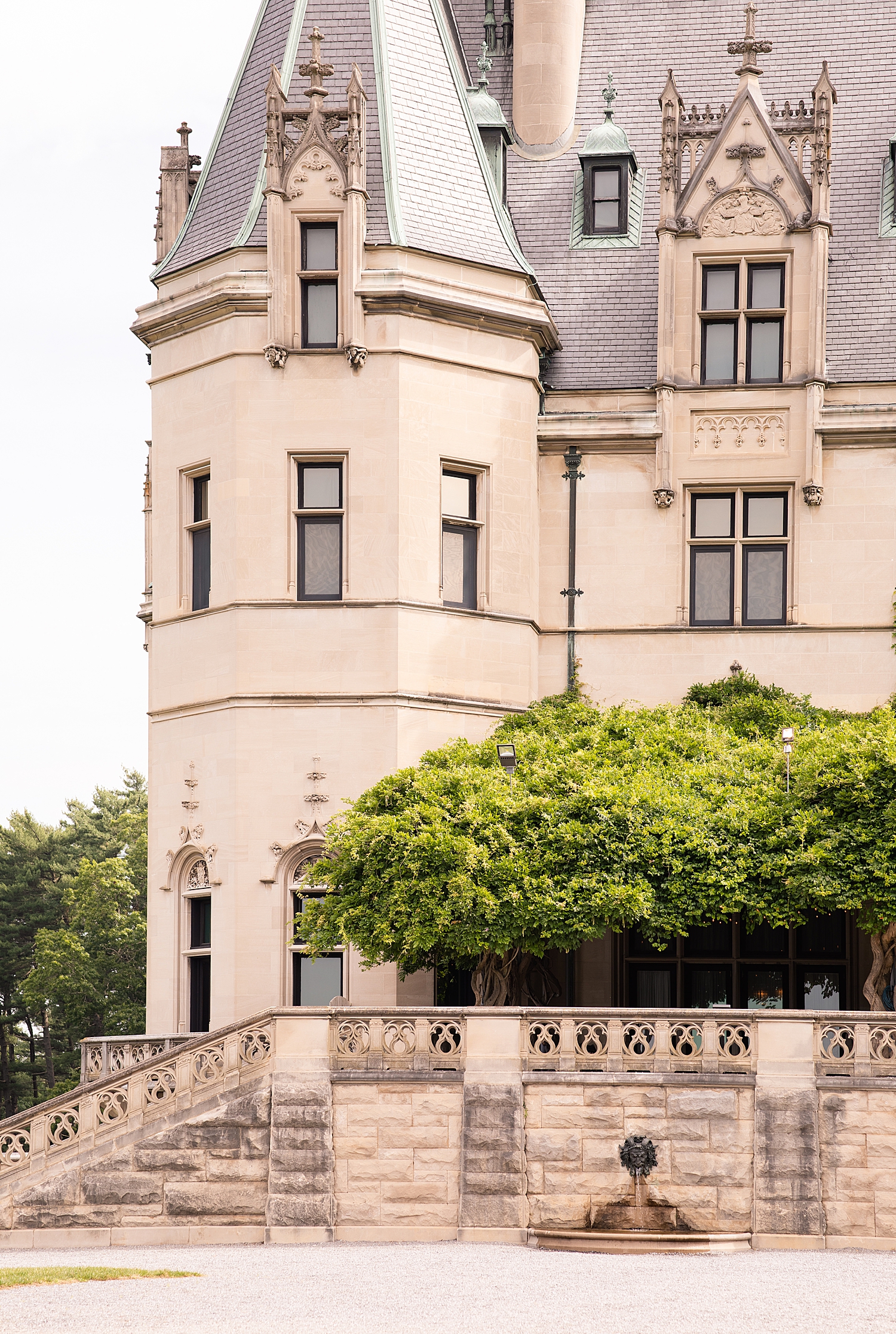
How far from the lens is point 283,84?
29188mm

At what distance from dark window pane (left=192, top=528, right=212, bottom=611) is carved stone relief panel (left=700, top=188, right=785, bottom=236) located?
30.2 feet

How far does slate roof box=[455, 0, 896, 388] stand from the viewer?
100 ft

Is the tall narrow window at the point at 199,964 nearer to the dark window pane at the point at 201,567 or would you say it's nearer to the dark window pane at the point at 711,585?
the dark window pane at the point at 201,567

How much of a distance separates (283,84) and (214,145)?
170 cm

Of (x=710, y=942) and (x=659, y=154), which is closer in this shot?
(x=710, y=942)

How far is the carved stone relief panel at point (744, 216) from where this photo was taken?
29.9 m

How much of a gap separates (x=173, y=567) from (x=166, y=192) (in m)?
7.06

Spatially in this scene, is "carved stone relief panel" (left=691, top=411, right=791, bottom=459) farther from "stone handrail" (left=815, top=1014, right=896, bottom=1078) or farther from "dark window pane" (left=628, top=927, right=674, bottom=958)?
"stone handrail" (left=815, top=1014, right=896, bottom=1078)

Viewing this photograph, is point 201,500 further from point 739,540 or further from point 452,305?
point 739,540

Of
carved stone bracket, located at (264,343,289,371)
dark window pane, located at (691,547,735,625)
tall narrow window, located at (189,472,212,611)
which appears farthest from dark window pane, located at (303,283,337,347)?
dark window pane, located at (691,547,735,625)

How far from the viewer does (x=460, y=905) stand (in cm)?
2288

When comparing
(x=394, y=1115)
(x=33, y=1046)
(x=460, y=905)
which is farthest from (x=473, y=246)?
(x=33, y=1046)

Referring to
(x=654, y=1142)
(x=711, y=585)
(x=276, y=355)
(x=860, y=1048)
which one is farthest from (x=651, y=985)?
(x=276, y=355)

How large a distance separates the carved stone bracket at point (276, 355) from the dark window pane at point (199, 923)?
779 centimetres
